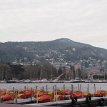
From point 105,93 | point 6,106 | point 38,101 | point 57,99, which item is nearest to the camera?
point 6,106

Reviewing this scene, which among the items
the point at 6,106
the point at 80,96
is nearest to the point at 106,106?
the point at 80,96

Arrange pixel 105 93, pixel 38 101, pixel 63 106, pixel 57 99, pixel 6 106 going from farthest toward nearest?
pixel 105 93
pixel 57 99
pixel 38 101
pixel 63 106
pixel 6 106

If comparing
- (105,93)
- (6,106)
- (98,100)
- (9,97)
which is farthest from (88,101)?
(6,106)

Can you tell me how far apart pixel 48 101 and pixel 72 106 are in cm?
483

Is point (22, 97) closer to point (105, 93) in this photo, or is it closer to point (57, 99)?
point (57, 99)

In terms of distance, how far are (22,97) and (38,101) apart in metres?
8.67

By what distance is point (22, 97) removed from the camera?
5675 centimetres

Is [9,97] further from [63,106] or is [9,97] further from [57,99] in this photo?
[63,106]

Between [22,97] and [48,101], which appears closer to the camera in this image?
[48,101]

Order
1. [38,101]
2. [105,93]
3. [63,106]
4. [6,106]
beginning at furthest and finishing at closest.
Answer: [105,93] < [38,101] < [63,106] < [6,106]

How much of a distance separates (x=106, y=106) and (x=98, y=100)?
1.35 metres

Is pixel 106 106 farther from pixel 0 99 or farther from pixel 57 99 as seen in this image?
pixel 0 99

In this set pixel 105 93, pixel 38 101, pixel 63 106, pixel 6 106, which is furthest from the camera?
pixel 105 93

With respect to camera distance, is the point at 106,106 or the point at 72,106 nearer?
the point at 72,106
